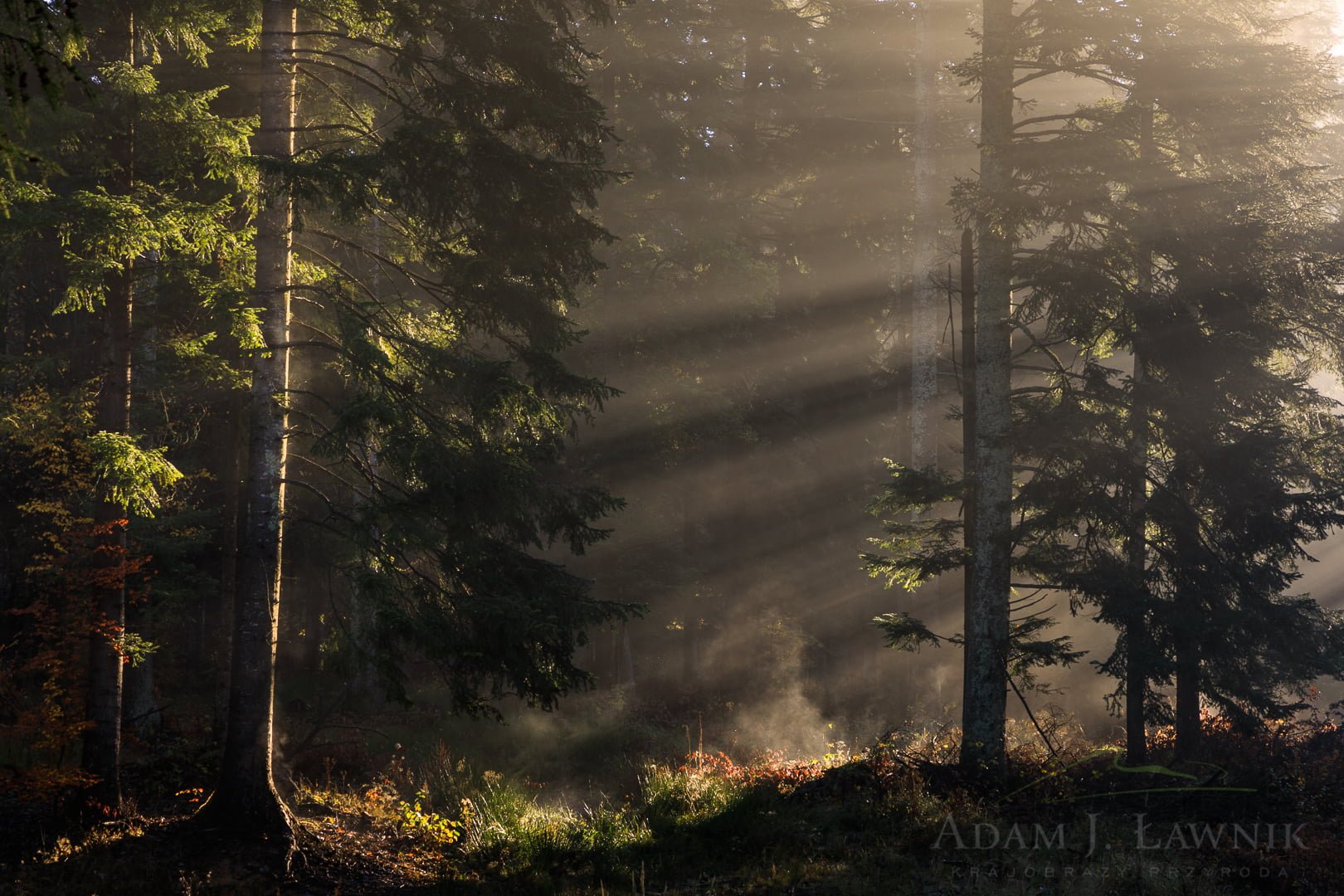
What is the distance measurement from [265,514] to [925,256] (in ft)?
56.9

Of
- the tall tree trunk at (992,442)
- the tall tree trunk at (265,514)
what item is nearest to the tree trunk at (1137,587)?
the tall tree trunk at (992,442)

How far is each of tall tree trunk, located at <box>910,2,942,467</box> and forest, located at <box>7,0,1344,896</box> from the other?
12 cm

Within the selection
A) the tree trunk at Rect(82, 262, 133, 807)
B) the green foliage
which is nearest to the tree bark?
the green foliage

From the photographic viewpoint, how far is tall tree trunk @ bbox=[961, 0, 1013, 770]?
12.8m

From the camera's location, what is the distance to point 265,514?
10328mm

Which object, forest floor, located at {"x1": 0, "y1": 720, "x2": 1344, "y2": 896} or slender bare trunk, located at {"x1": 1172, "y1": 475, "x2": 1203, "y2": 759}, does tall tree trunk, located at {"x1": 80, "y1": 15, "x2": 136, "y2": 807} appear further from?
slender bare trunk, located at {"x1": 1172, "y1": 475, "x2": 1203, "y2": 759}

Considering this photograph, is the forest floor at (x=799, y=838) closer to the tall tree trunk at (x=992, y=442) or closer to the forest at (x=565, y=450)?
the forest at (x=565, y=450)

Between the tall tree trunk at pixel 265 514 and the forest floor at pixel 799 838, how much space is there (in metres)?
0.56

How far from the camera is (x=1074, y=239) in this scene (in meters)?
13.8

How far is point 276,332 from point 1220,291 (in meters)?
13.8

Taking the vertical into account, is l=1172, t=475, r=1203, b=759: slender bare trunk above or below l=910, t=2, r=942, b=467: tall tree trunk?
below

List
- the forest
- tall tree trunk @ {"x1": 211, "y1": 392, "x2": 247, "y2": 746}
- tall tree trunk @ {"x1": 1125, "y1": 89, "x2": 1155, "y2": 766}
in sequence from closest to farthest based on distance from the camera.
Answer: the forest
tall tree trunk @ {"x1": 1125, "y1": 89, "x2": 1155, "y2": 766}
tall tree trunk @ {"x1": 211, "y1": 392, "x2": 247, "y2": 746}

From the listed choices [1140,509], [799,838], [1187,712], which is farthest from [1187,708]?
[799,838]

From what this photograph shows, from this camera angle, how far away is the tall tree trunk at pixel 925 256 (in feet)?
72.4
